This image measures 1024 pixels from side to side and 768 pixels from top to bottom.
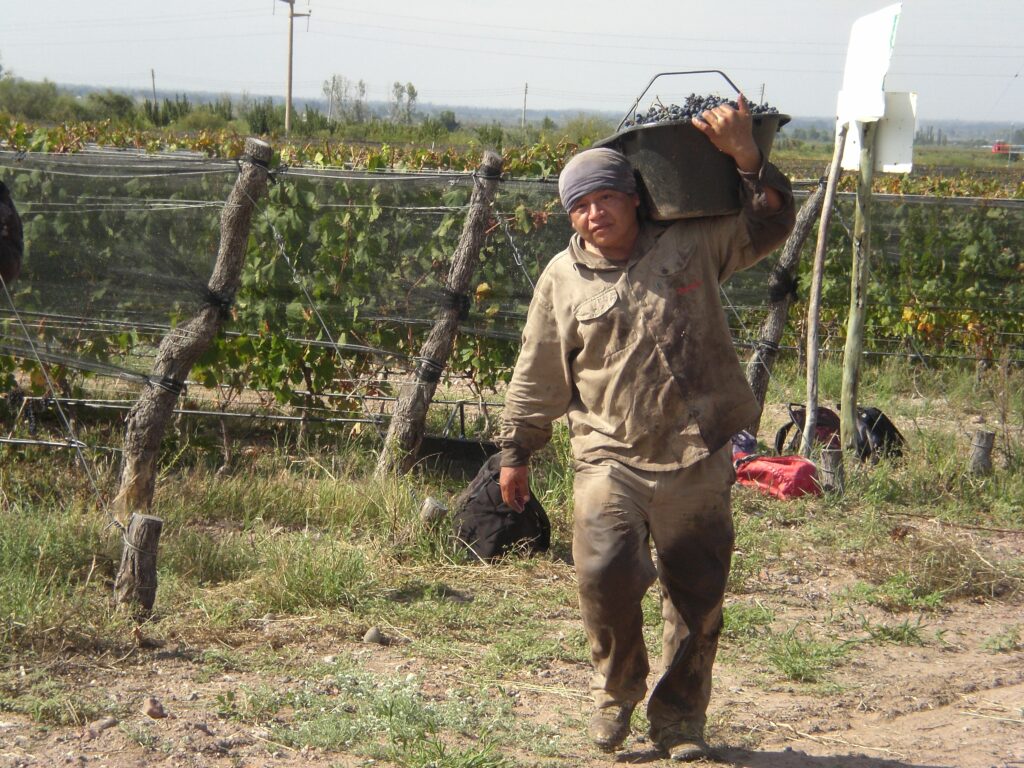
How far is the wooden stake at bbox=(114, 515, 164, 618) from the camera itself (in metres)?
4.70

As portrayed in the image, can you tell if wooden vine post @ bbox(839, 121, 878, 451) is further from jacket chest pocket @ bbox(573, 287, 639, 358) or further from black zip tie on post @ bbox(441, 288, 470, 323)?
jacket chest pocket @ bbox(573, 287, 639, 358)

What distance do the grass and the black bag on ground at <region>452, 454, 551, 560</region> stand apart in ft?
0.33

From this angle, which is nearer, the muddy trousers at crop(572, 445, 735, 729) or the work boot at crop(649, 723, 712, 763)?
the muddy trousers at crop(572, 445, 735, 729)

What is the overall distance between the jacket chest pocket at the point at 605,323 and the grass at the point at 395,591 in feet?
4.38

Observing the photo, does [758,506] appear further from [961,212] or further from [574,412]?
[961,212]

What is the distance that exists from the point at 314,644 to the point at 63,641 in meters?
0.97

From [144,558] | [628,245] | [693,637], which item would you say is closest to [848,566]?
[693,637]

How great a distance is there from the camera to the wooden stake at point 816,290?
7234 millimetres

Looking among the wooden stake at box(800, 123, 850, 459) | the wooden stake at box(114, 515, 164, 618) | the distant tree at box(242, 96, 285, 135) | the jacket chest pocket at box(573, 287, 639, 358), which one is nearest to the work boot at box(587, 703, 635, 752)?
the jacket chest pocket at box(573, 287, 639, 358)

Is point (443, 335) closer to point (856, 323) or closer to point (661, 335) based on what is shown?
point (856, 323)

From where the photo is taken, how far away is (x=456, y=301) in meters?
6.95

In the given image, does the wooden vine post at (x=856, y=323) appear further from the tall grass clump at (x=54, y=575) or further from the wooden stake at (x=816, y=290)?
the tall grass clump at (x=54, y=575)

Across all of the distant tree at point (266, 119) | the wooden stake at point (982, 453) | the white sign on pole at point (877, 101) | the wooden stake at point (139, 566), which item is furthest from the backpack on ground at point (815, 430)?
the distant tree at point (266, 119)

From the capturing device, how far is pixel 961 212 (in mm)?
10750
